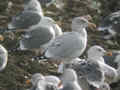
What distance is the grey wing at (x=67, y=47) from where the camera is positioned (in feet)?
19.0

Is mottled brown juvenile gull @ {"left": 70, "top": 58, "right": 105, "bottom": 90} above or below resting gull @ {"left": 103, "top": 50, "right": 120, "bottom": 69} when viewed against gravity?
above

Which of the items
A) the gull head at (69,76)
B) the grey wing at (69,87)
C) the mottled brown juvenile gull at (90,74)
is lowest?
the mottled brown juvenile gull at (90,74)

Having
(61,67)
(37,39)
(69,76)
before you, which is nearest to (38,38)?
(37,39)

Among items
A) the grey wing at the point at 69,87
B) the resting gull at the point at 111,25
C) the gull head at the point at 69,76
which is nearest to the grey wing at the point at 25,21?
the resting gull at the point at 111,25

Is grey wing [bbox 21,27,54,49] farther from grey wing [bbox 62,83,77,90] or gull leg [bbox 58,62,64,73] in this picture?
grey wing [bbox 62,83,77,90]

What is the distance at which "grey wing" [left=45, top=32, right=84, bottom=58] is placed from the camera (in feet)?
19.0

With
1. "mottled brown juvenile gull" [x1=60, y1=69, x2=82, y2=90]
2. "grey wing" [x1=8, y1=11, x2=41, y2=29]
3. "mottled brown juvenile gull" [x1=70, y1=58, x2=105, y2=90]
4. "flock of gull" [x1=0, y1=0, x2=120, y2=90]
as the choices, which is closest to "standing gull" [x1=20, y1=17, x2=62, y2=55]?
"flock of gull" [x1=0, y1=0, x2=120, y2=90]

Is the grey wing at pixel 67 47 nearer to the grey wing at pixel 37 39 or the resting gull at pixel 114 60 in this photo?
the resting gull at pixel 114 60

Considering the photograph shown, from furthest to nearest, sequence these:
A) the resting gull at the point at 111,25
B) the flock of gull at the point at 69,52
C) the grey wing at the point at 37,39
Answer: the resting gull at the point at 111,25
the grey wing at the point at 37,39
the flock of gull at the point at 69,52

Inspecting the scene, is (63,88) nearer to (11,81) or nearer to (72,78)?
(72,78)

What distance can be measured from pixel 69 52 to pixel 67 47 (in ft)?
0.25

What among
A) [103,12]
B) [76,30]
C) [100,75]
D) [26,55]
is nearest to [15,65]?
[26,55]

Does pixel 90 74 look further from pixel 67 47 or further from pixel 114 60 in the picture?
pixel 114 60

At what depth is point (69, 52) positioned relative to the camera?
19.1 feet
